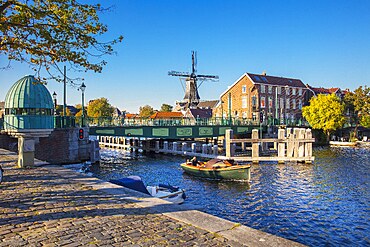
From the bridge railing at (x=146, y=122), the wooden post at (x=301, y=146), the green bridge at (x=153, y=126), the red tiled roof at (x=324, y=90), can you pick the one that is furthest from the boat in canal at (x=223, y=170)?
the red tiled roof at (x=324, y=90)

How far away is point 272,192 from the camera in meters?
22.0

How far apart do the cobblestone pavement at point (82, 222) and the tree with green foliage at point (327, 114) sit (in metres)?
61.7

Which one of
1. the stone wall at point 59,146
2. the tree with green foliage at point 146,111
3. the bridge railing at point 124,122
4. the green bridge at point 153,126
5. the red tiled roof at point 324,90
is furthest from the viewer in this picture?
the tree with green foliage at point 146,111

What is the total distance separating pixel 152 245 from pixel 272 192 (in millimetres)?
17238

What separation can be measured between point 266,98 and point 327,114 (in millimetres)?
13052

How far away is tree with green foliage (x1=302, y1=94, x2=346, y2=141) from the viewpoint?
64.2 m

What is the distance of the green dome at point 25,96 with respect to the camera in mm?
20203

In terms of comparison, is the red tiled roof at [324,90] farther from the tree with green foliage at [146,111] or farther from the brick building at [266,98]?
the tree with green foliage at [146,111]

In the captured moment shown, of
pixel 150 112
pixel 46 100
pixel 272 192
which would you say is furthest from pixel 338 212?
pixel 150 112

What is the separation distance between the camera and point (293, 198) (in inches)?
806

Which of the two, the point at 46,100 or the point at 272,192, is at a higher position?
the point at 46,100

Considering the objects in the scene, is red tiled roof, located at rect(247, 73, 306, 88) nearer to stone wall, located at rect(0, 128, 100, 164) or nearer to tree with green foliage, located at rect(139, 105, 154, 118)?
stone wall, located at rect(0, 128, 100, 164)

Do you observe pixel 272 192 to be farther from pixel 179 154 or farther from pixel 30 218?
pixel 179 154

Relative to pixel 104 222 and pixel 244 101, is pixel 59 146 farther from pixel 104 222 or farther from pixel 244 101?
pixel 244 101
